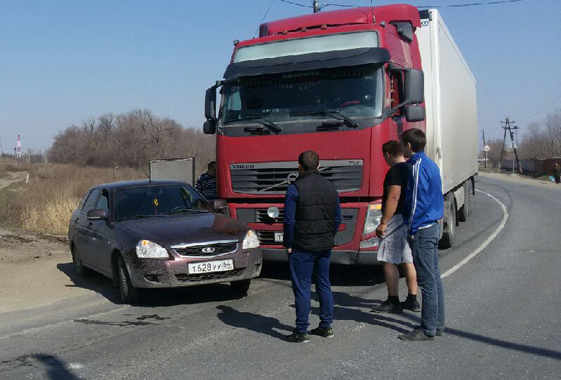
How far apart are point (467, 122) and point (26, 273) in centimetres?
1104

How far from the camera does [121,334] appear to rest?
6.50 metres

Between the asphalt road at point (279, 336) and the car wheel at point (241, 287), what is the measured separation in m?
0.14

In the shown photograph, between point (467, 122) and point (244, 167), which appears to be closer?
point (244, 167)

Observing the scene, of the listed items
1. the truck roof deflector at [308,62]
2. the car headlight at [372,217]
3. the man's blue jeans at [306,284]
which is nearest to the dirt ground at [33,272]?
the truck roof deflector at [308,62]

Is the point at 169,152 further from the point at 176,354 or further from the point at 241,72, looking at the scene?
the point at 176,354

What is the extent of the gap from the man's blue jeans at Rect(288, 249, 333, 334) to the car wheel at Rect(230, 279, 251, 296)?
234 centimetres

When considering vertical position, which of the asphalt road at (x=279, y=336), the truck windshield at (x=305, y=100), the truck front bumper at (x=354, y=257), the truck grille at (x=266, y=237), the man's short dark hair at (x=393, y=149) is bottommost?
the asphalt road at (x=279, y=336)

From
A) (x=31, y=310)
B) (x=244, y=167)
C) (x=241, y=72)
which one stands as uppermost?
(x=241, y=72)

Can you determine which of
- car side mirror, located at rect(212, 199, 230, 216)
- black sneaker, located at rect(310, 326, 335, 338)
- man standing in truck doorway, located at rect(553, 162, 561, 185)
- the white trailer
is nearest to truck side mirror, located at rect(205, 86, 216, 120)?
car side mirror, located at rect(212, 199, 230, 216)

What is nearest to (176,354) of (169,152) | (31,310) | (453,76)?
(31,310)

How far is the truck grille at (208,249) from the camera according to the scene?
7.67 m

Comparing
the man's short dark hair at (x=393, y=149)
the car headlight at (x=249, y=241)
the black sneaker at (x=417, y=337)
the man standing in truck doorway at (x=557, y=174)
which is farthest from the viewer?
the man standing in truck doorway at (x=557, y=174)

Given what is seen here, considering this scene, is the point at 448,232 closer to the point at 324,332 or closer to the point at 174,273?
the point at 174,273

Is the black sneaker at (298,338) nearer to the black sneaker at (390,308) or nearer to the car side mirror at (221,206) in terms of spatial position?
the black sneaker at (390,308)
